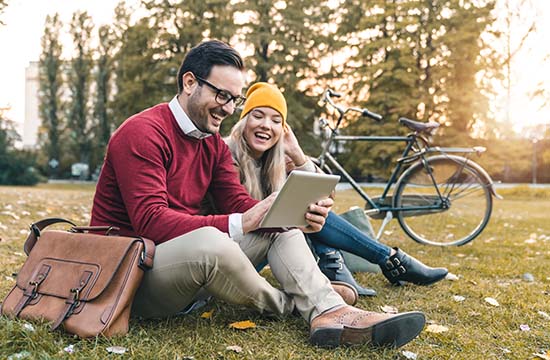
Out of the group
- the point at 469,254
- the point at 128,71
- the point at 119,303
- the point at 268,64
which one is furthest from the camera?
the point at 128,71

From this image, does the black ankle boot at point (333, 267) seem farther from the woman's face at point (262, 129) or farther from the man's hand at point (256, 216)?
the man's hand at point (256, 216)

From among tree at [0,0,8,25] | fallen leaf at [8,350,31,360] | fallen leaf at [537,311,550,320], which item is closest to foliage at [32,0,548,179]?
tree at [0,0,8,25]

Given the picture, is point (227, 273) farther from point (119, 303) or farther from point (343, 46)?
point (343, 46)

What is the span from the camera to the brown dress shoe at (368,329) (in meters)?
2.01

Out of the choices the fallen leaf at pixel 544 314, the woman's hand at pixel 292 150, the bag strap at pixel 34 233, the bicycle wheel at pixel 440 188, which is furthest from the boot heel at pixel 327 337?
the bicycle wheel at pixel 440 188

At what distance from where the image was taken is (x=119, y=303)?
71.2 inches

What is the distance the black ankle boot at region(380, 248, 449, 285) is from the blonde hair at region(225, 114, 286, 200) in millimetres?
752

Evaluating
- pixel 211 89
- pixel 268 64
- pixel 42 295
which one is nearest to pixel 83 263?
pixel 42 295

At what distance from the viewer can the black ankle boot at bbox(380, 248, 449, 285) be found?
2.98 metres

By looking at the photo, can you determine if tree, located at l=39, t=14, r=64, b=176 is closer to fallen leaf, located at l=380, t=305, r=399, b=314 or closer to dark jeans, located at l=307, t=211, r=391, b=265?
dark jeans, located at l=307, t=211, r=391, b=265

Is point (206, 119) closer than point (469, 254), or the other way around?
point (206, 119)

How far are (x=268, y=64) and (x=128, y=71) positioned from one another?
6.12 metres

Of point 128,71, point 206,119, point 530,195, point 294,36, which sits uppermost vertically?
point 294,36

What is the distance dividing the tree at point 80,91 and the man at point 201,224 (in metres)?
25.6
